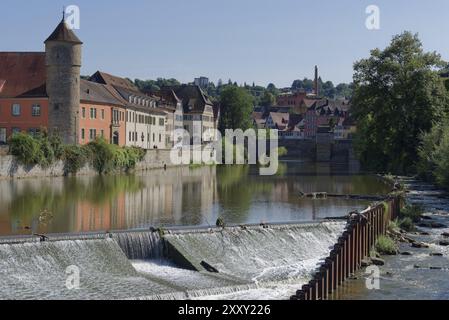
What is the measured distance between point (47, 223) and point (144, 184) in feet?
72.9

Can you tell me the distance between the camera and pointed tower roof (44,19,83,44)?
202 ft

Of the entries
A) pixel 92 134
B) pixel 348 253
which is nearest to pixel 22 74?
pixel 92 134

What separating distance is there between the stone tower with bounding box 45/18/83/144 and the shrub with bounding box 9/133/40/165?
7.70 meters

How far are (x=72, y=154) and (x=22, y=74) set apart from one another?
11.3 meters

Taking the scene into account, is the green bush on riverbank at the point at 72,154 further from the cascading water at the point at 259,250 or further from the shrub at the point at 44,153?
the cascading water at the point at 259,250

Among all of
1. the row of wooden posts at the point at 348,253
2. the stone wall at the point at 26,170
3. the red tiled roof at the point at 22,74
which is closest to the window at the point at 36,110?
the red tiled roof at the point at 22,74

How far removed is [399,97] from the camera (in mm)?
63156

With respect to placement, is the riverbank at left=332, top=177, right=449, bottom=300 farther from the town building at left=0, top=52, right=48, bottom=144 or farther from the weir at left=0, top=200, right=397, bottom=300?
the town building at left=0, top=52, right=48, bottom=144

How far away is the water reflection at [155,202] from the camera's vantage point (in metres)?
31.5

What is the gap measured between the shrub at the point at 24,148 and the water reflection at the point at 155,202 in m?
2.11

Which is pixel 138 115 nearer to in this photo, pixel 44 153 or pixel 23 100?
pixel 23 100

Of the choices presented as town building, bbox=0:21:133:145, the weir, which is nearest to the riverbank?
the weir
